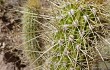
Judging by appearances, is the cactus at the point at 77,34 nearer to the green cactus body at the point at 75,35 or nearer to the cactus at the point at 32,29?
the green cactus body at the point at 75,35

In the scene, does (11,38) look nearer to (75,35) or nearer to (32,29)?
(32,29)

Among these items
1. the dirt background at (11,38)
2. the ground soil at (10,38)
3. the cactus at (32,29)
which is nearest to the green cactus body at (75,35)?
the cactus at (32,29)

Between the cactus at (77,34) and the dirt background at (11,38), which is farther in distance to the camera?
→ the dirt background at (11,38)

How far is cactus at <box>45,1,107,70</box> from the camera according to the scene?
2033mm

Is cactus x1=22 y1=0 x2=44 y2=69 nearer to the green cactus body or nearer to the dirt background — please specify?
the dirt background

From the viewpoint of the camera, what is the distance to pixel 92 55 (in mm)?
2199

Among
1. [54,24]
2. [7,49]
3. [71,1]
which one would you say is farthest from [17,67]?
[71,1]

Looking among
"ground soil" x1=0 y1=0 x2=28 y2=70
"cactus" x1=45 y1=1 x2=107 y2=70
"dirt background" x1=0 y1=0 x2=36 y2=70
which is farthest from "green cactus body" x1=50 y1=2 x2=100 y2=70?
"ground soil" x1=0 y1=0 x2=28 y2=70

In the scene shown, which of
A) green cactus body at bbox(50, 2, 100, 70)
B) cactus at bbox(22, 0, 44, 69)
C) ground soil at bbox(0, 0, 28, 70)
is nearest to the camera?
green cactus body at bbox(50, 2, 100, 70)

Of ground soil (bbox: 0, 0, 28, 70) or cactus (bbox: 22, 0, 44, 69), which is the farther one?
ground soil (bbox: 0, 0, 28, 70)

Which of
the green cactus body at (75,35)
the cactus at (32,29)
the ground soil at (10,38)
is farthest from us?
the ground soil at (10,38)

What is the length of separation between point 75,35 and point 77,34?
2cm

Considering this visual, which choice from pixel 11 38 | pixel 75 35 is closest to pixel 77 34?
pixel 75 35

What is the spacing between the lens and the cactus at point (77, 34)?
80.0 inches
